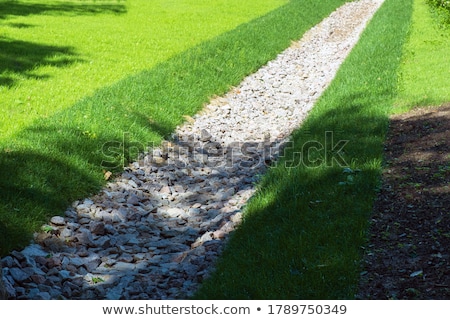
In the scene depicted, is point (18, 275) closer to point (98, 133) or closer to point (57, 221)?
point (57, 221)

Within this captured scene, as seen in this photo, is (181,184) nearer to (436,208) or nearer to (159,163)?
(159,163)

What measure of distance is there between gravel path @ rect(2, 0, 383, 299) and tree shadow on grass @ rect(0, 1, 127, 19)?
11.1m

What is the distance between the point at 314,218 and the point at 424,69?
29.0ft

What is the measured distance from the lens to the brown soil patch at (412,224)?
18.2 ft

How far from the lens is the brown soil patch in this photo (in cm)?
554

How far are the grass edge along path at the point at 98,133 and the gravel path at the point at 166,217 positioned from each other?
23 cm

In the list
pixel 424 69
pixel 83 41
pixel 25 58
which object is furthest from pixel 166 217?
pixel 83 41

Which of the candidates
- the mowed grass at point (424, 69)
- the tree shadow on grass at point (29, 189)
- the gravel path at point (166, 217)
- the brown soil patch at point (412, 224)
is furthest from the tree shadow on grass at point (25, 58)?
the brown soil patch at point (412, 224)

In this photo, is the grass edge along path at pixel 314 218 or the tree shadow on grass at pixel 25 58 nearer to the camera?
the grass edge along path at pixel 314 218

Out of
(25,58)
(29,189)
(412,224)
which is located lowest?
(25,58)

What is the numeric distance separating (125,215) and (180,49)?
9.85 meters

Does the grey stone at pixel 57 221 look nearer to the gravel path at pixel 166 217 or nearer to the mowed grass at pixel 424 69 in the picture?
the gravel path at pixel 166 217

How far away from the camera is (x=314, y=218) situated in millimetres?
6938

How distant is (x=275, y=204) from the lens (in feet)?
24.4
